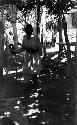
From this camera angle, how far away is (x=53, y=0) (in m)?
13.4

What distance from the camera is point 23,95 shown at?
10.1 meters

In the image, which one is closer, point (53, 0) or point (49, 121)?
point (49, 121)

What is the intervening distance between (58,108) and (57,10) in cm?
644

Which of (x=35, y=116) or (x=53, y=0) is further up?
(x=53, y=0)

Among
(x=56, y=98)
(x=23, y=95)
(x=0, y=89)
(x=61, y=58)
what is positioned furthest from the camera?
(x=61, y=58)

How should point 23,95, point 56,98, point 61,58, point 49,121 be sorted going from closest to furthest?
point 49,121 → point 56,98 → point 23,95 → point 61,58

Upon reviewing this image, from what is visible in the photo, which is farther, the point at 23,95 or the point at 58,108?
the point at 23,95

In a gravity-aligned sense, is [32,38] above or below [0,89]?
above

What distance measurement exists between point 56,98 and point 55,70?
5128 millimetres

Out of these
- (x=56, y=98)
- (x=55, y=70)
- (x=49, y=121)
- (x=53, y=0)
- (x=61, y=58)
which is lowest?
(x=49, y=121)

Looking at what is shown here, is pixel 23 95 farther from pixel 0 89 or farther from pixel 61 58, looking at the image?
pixel 61 58

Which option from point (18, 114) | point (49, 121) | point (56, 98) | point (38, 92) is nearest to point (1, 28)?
point (38, 92)

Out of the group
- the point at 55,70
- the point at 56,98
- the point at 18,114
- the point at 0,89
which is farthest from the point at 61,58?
the point at 18,114

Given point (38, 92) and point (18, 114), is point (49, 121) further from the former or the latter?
point (38, 92)
